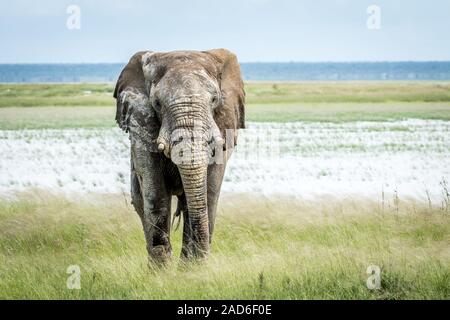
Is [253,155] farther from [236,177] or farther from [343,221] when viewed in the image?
[343,221]

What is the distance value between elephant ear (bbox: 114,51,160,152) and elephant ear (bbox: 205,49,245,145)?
75cm

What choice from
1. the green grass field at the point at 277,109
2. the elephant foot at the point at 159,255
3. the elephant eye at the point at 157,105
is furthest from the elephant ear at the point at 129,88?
the green grass field at the point at 277,109

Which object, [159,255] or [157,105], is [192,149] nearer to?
[157,105]

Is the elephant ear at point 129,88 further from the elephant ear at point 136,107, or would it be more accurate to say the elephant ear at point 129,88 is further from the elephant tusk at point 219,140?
the elephant tusk at point 219,140

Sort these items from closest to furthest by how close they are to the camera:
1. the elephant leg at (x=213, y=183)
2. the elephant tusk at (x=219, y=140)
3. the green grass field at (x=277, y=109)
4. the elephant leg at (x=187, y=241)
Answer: the elephant tusk at (x=219, y=140)
the elephant leg at (x=187, y=241)
the elephant leg at (x=213, y=183)
the green grass field at (x=277, y=109)

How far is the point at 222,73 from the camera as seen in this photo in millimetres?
9922

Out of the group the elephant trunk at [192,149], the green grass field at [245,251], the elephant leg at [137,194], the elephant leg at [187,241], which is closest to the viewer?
the elephant trunk at [192,149]

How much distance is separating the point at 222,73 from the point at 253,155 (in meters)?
17.3

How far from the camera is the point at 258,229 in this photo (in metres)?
12.8

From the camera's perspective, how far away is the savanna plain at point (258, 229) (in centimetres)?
904

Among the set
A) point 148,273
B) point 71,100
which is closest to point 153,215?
point 148,273

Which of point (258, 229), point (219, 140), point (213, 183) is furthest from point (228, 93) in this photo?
point (258, 229)

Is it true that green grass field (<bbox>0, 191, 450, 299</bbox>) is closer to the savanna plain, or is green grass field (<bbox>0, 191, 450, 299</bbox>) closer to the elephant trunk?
the savanna plain

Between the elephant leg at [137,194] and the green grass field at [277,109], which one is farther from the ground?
the elephant leg at [137,194]
